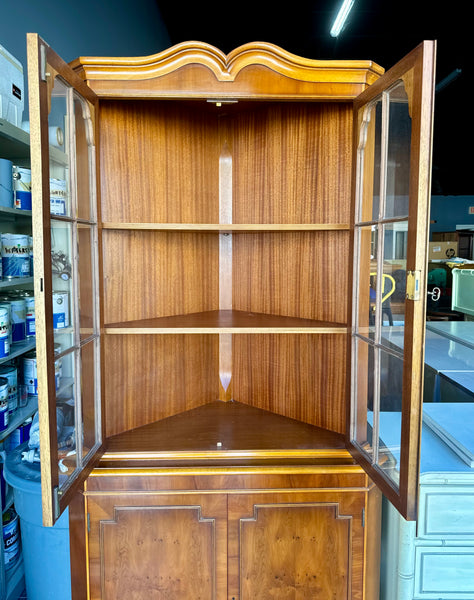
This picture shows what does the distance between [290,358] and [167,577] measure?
95cm

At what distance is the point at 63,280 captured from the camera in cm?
143

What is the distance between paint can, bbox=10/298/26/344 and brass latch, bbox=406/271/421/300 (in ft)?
5.54

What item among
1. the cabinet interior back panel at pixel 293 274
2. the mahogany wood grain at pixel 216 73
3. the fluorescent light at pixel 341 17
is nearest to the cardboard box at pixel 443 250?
the fluorescent light at pixel 341 17

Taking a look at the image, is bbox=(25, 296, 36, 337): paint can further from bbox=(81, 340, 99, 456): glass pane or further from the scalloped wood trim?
the scalloped wood trim

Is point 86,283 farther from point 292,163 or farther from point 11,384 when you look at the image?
point 292,163

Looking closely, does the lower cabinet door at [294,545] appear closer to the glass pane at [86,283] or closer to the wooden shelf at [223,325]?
the wooden shelf at [223,325]

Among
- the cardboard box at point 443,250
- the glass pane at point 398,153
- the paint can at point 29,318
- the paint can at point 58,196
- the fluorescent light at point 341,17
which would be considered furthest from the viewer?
the cardboard box at point 443,250

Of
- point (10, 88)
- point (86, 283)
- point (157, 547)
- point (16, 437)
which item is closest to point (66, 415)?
point (86, 283)

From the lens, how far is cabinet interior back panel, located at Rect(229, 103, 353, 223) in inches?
70.5

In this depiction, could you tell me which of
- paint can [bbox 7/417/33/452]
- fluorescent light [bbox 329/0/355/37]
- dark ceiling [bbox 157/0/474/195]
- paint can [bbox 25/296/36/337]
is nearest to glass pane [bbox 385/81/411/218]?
paint can [bbox 25/296/36/337]

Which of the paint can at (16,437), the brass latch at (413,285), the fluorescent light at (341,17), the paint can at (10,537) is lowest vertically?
the paint can at (10,537)

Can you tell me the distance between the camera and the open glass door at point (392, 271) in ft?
3.74

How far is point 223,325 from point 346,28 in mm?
5010

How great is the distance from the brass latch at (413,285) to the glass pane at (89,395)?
1.03m
